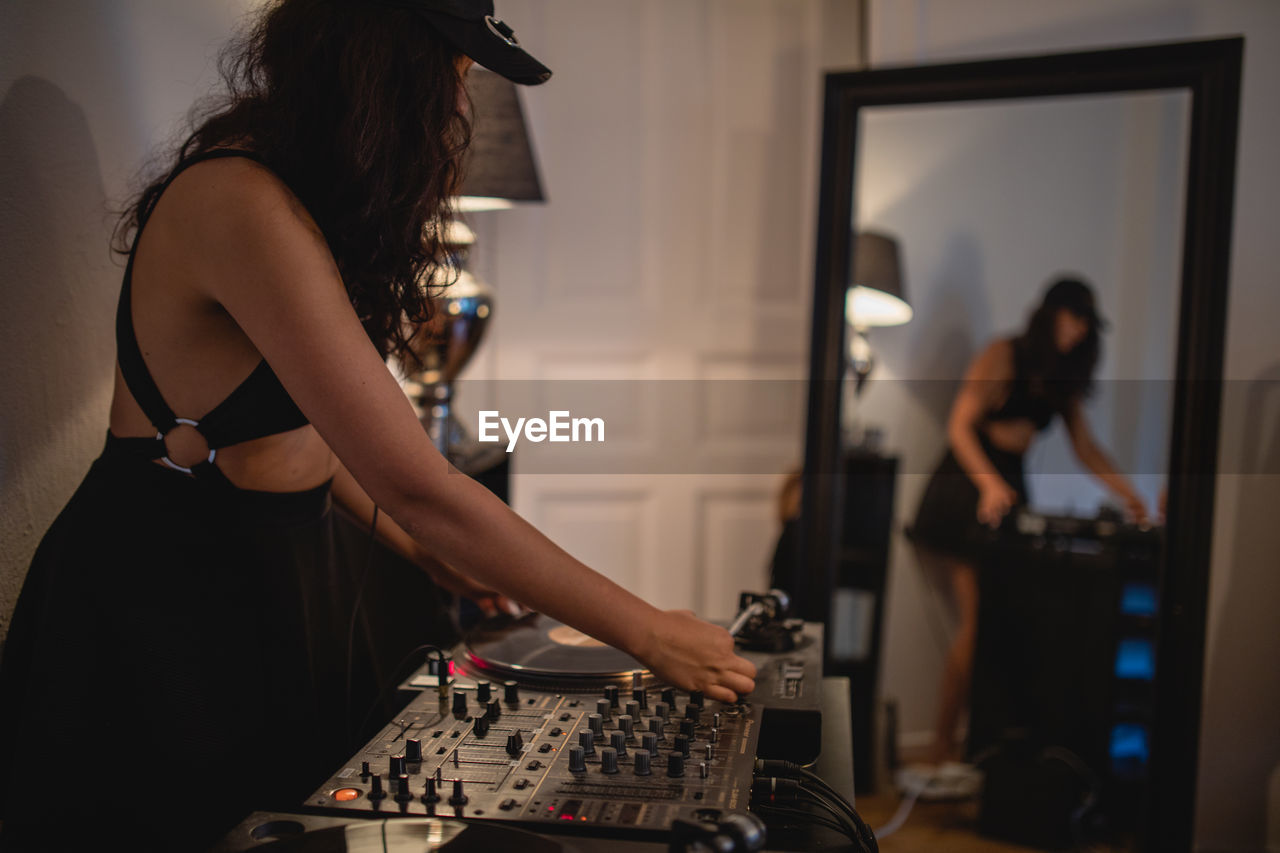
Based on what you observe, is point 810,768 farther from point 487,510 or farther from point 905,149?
point 905,149

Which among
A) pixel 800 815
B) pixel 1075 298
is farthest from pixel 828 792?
pixel 1075 298

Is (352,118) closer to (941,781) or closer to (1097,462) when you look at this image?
(1097,462)

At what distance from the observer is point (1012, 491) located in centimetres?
239

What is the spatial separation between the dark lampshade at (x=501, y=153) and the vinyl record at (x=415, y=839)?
145 centimetres

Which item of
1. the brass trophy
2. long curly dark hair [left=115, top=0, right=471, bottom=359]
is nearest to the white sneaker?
the brass trophy

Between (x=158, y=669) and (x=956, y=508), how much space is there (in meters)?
2.03

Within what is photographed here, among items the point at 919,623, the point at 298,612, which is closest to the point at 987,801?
the point at 919,623

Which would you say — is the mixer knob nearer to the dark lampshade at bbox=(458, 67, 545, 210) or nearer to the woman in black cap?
the woman in black cap

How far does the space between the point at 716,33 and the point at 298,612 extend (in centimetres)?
243

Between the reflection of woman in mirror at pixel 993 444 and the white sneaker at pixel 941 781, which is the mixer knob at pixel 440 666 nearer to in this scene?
the reflection of woman in mirror at pixel 993 444

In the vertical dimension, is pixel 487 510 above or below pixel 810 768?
above

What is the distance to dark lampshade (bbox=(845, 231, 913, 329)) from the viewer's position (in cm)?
246

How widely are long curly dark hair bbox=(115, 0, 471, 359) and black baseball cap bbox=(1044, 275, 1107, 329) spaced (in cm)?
185

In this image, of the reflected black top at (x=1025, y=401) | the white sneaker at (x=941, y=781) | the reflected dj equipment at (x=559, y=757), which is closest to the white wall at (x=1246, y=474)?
the reflected black top at (x=1025, y=401)
